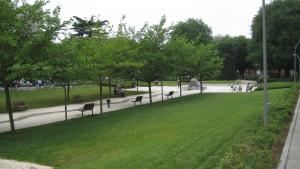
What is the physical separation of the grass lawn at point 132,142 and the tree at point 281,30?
52.6 metres

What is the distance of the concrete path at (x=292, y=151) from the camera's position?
37.2 ft

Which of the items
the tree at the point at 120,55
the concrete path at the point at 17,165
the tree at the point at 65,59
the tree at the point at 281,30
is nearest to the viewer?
the concrete path at the point at 17,165

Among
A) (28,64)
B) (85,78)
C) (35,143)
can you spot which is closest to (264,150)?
(35,143)

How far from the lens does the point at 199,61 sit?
45.6 metres

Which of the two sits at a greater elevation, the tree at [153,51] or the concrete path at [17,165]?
the tree at [153,51]

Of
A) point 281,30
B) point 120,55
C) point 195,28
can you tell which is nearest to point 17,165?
point 120,55

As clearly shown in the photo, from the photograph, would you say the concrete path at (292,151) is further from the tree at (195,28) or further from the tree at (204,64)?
the tree at (195,28)

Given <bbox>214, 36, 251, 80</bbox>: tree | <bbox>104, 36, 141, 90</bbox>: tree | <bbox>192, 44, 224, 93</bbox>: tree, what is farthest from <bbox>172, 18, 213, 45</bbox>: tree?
<bbox>104, 36, 141, 90</bbox>: tree

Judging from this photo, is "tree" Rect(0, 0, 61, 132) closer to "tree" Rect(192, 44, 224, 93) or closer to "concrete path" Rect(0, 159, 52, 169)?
"concrete path" Rect(0, 159, 52, 169)

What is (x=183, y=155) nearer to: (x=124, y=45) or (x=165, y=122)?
(x=165, y=122)

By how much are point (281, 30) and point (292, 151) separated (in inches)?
2504

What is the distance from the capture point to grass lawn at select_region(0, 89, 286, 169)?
11.9m

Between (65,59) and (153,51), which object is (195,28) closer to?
(153,51)

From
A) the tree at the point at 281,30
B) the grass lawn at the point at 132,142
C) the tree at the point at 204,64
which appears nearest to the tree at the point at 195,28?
the tree at the point at 281,30
